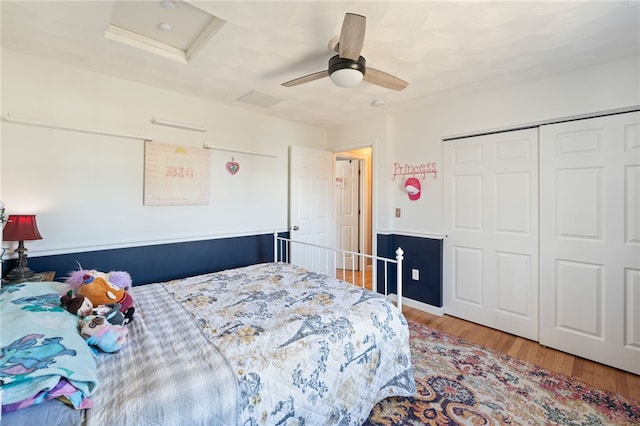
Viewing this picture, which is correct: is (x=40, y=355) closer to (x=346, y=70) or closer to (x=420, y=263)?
(x=346, y=70)

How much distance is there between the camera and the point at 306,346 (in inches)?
52.4

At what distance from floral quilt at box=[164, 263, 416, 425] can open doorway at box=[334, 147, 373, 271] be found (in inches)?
116

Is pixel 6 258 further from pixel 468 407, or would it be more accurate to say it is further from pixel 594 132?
pixel 594 132

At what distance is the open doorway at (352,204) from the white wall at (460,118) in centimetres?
107

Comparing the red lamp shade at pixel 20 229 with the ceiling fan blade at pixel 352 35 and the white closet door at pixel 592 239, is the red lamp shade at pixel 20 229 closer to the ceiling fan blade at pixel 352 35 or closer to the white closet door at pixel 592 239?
the ceiling fan blade at pixel 352 35

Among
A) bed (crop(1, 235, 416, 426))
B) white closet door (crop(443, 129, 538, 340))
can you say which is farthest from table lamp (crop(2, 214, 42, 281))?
white closet door (crop(443, 129, 538, 340))

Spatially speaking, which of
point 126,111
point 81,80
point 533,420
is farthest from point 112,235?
point 533,420

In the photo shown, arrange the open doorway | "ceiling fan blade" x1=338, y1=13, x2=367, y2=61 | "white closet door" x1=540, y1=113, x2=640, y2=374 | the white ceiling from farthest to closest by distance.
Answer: the open doorway < "white closet door" x1=540, y1=113, x2=640, y2=374 < the white ceiling < "ceiling fan blade" x1=338, y1=13, x2=367, y2=61

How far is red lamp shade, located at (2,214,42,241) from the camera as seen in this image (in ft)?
6.18

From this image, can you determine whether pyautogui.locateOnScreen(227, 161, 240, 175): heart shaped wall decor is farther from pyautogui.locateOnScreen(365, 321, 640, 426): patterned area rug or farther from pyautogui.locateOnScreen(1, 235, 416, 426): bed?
pyautogui.locateOnScreen(365, 321, 640, 426): patterned area rug

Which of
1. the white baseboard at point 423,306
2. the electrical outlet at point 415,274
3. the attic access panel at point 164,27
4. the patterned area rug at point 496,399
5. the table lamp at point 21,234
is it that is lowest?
the patterned area rug at point 496,399

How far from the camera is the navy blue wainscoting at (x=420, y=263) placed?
311 cm

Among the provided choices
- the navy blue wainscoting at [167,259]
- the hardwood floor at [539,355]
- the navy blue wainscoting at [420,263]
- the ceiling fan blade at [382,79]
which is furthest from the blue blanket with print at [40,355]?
the navy blue wainscoting at [420,263]

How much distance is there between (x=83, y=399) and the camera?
0.91 m
